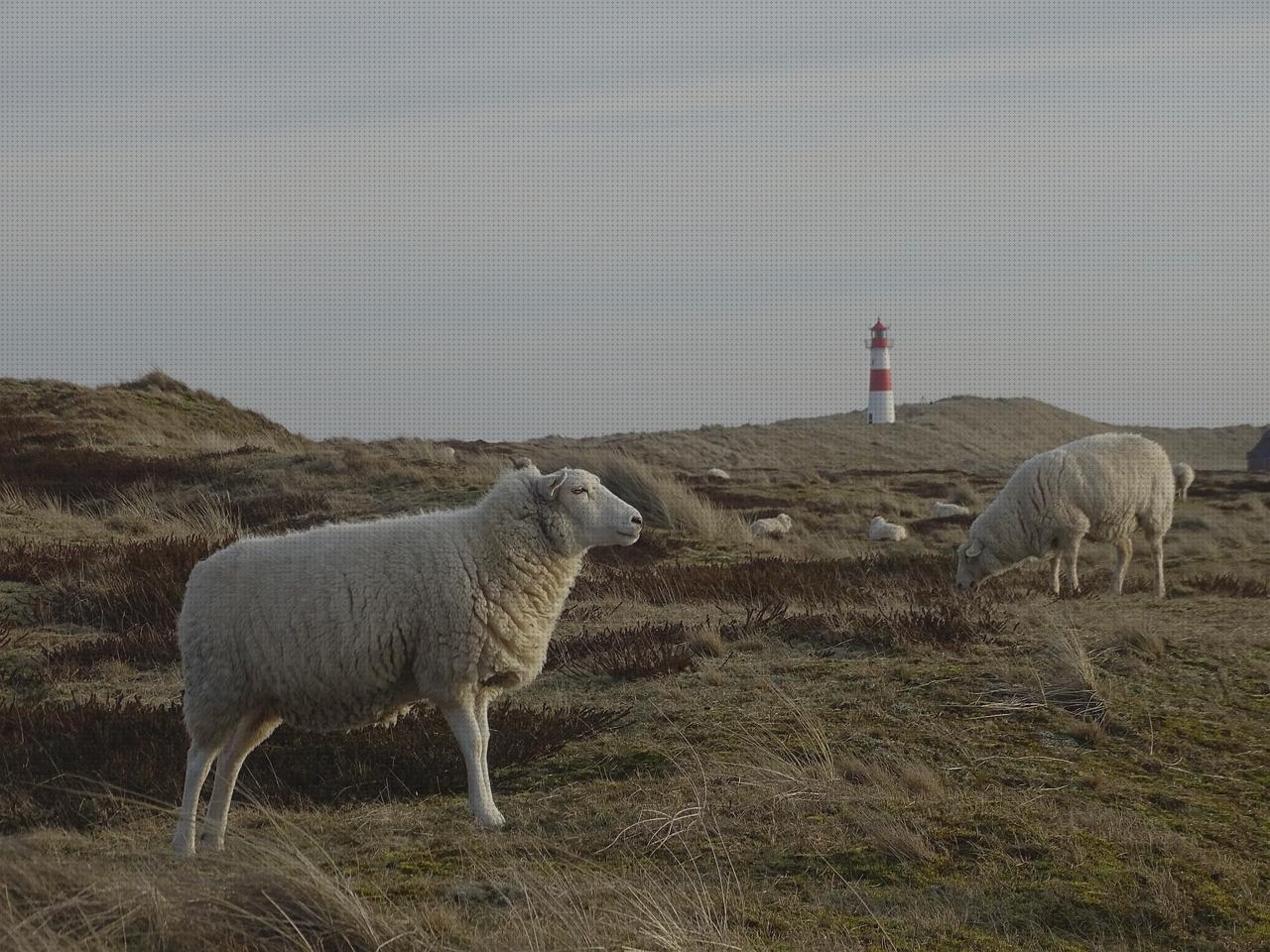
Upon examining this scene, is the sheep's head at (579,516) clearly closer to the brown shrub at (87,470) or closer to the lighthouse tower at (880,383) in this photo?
the brown shrub at (87,470)

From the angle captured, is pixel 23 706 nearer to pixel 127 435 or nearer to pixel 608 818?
pixel 608 818

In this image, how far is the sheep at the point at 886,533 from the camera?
21.5 meters

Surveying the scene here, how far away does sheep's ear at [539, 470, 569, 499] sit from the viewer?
20.7 feet

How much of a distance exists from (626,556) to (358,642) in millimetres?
9920

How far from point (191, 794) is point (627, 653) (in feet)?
12.6

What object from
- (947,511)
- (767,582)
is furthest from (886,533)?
(767,582)

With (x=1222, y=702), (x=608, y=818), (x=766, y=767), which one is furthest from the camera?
(x=1222, y=702)

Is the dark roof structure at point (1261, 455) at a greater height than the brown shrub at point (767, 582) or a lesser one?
lesser

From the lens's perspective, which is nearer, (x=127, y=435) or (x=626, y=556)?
(x=626, y=556)

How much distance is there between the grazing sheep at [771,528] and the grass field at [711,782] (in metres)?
6.66

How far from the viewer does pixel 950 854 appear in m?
5.22

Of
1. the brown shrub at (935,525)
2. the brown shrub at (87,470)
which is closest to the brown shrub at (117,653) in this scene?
the brown shrub at (87,470)

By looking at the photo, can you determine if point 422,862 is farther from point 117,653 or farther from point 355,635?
point 117,653

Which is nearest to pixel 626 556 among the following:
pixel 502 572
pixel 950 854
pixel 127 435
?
pixel 502 572
